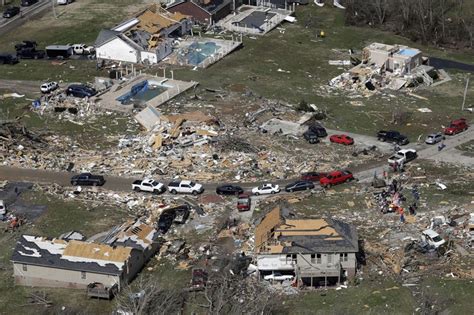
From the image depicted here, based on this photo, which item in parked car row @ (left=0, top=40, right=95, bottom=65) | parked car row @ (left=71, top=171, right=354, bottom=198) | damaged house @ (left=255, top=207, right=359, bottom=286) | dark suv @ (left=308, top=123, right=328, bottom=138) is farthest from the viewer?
parked car row @ (left=0, top=40, right=95, bottom=65)

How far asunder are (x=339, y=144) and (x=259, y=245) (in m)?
24.7

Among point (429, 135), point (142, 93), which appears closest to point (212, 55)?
point (142, 93)

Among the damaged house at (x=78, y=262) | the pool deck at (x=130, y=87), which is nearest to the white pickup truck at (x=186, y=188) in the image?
the damaged house at (x=78, y=262)

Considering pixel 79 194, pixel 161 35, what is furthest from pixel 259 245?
pixel 161 35

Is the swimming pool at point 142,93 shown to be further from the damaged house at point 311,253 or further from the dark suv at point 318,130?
the damaged house at point 311,253

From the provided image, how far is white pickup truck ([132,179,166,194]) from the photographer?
80.6 metres

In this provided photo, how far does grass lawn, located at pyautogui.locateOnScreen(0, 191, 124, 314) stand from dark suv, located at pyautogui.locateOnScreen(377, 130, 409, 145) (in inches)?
1068

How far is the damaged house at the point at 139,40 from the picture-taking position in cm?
11019

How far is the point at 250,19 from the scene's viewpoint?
124062 mm

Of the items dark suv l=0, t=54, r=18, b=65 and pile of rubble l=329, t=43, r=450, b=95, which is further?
dark suv l=0, t=54, r=18, b=65

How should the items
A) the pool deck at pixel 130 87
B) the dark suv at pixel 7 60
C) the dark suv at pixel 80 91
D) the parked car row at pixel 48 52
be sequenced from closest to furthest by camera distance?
the pool deck at pixel 130 87, the dark suv at pixel 80 91, the dark suv at pixel 7 60, the parked car row at pixel 48 52

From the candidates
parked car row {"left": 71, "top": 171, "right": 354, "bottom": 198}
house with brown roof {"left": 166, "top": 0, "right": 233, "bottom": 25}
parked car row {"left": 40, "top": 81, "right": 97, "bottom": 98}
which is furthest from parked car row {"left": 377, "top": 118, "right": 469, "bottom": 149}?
house with brown roof {"left": 166, "top": 0, "right": 233, "bottom": 25}

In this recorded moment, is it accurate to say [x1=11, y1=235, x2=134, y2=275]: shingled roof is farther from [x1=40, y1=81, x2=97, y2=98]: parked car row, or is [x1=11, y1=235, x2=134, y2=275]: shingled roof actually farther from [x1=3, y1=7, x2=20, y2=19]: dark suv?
[x1=3, y1=7, x2=20, y2=19]: dark suv

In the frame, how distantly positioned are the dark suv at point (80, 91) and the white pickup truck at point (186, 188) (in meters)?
23.0
